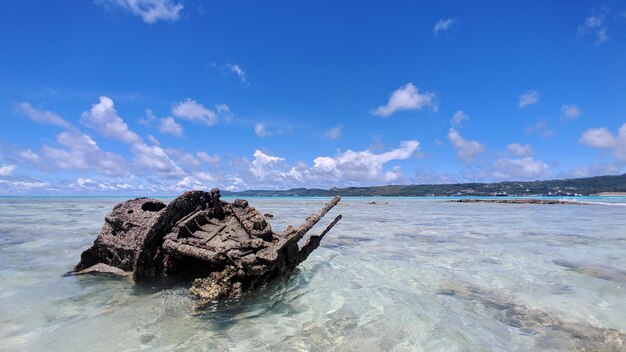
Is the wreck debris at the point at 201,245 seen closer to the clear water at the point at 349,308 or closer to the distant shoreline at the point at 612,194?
the clear water at the point at 349,308

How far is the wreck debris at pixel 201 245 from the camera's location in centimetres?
704

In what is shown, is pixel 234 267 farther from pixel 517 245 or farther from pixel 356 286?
pixel 517 245

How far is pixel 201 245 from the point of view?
795 cm

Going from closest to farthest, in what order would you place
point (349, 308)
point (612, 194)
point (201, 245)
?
point (349, 308), point (201, 245), point (612, 194)

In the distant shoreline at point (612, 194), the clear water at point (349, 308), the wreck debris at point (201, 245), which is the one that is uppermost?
the distant shoreline at point (612, 194)

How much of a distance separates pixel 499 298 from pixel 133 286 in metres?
8.45

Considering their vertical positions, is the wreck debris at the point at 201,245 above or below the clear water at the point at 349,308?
above

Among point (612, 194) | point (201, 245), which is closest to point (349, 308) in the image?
point (201, 245)

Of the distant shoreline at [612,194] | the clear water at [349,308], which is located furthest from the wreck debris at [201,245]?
the distant shoreline at [612,194]

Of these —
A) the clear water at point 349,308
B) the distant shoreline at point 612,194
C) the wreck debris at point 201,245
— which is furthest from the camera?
the distant shoreline at point 612,194

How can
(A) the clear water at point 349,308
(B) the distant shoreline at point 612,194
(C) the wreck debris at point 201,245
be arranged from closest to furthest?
(A) the clear water at point 349,308, (C) the wreck debris at point 201,245, (B) the distant shoreline at point 612,194

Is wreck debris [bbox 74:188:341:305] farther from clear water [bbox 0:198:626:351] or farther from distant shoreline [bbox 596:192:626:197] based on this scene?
distant shoreline [bbox 596:192:626:197]

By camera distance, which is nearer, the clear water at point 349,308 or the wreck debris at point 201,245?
the clear water at point 349,308

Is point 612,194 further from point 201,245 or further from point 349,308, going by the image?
point 201,245
